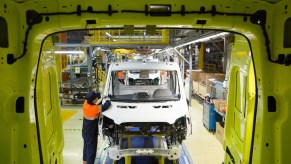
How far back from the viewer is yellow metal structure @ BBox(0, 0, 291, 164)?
8.11ft

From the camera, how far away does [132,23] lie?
2584mm

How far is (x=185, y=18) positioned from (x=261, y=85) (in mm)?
953

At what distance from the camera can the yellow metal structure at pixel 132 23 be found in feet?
8.11

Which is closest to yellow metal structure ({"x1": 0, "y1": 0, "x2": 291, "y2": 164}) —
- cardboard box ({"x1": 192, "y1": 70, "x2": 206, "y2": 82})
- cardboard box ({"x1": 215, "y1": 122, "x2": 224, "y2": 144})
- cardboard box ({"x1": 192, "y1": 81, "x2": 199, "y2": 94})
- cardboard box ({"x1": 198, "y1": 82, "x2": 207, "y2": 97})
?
cardboard box ({"x1": 215, "y1": 122, "x2": 224, "y2": 144})

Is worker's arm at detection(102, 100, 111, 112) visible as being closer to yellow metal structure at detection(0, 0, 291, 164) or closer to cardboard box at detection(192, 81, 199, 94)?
yellow metal structure at detection(0, 0, 291, 164)

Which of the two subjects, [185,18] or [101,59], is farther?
[101,59]

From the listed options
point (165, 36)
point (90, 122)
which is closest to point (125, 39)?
point (165, 36)

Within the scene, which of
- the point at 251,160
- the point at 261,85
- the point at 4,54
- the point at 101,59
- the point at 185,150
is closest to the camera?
the point at 4,54

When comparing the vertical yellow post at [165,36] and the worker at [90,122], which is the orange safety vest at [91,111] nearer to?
the worker at [90,122]

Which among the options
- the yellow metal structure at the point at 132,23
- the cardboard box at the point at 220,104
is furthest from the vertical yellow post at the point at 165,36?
the yellow metal structure at the point at 132,23

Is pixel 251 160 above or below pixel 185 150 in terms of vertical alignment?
above

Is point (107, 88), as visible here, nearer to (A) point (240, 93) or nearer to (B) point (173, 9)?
(A) point (240, 93)

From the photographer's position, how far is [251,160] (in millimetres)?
2912

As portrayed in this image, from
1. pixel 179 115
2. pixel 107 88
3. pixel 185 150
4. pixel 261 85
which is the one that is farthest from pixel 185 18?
pixel 185 150
